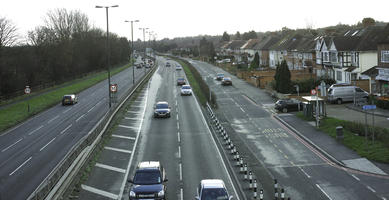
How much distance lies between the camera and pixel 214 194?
55.8 ft

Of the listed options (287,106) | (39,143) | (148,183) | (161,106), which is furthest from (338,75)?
(148,183)

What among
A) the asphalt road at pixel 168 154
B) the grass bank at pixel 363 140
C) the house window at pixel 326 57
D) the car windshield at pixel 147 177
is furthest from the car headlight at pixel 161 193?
the house window at pixel 326 57

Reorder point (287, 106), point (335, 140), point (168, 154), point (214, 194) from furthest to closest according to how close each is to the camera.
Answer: point (287, 106) < point (335, 140) < point (168, 154) < point (214, 194)

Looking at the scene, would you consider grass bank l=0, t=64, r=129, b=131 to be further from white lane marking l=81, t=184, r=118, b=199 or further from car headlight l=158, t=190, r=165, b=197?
car headlight l=158, t=190, r=165, b=197

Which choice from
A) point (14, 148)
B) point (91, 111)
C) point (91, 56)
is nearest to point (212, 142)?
point (14, 148)

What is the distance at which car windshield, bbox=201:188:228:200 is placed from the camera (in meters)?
16.9

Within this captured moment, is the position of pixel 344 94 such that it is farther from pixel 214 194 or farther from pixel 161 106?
pixel 214 194

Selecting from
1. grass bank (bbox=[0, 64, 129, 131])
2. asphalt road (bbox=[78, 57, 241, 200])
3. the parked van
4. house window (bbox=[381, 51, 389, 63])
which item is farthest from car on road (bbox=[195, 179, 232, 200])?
house window (bbox=[381, 51, 389, 63])

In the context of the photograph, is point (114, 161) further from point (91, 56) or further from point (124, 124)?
point (91, 56)

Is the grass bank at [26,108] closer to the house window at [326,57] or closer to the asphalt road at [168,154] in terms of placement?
the asphalt road at [168,154]

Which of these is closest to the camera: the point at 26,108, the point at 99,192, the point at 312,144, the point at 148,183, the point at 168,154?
the point at 148,183

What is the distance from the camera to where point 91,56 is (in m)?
122

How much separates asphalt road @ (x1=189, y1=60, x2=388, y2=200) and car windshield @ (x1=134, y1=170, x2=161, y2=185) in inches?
201

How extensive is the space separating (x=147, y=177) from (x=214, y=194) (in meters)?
3.69
